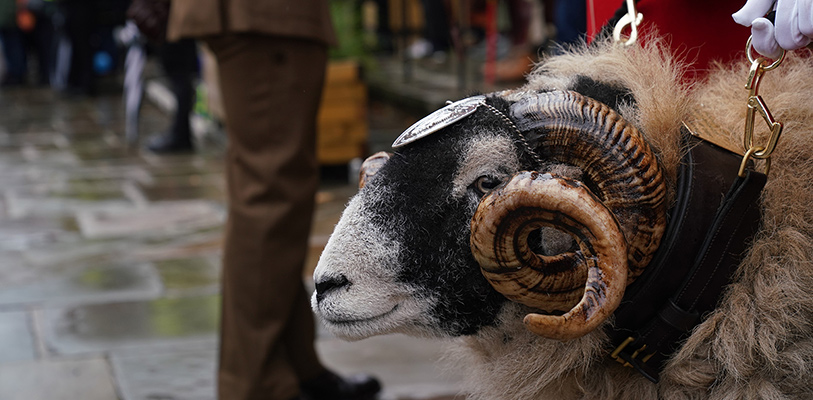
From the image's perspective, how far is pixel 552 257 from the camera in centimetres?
159

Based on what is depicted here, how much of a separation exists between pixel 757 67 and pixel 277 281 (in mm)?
1911

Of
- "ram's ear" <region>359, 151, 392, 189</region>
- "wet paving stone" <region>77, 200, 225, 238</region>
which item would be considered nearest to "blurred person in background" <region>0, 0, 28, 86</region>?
"wet paving stone" <region>77, 200, 225, 238</region>

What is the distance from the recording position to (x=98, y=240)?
608 centimetres

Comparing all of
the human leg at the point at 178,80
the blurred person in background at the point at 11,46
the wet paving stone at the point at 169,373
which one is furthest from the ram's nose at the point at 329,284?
the blurred person in background at the point at 11,46

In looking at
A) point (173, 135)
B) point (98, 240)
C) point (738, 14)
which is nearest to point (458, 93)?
point (173, 135)

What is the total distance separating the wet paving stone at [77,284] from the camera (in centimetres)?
487

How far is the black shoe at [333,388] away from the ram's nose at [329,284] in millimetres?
1840

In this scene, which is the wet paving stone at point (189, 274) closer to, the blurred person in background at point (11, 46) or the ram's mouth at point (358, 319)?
the ram's mouth at point (358, 319)

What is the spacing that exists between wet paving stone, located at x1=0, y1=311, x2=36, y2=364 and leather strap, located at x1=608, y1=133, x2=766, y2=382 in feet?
10.9

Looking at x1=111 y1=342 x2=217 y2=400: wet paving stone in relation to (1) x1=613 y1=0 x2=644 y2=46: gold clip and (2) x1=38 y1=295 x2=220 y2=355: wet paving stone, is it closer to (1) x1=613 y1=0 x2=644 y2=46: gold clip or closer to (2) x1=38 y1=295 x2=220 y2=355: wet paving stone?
(2) x1=38 y1=295 x2=220 y2=355: wet paving stone

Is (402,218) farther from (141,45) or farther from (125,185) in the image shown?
(141,45)

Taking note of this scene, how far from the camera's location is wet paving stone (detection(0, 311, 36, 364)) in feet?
13.4

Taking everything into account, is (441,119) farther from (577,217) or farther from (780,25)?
(780,25)

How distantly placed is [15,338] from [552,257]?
11.7 feet
